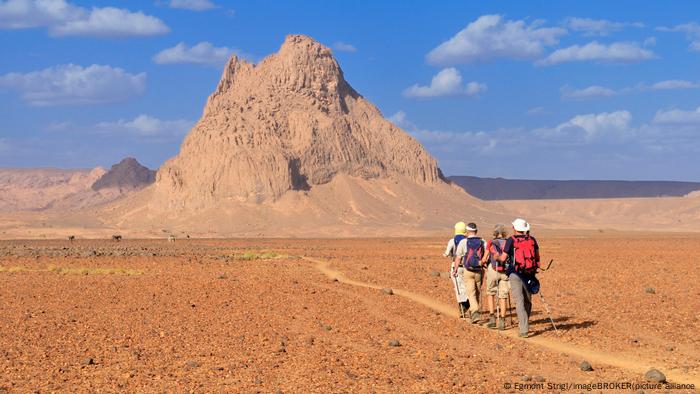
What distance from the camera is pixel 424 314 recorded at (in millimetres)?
17969

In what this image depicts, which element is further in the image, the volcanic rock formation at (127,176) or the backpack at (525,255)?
the volcanic rock formation at (127,176)

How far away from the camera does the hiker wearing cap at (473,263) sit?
1616cm

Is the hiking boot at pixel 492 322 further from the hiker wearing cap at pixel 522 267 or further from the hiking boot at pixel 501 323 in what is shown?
the hiker wearing cap at pixel 522 267

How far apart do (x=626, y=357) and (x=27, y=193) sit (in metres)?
192

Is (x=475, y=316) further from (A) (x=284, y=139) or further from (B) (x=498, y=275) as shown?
(A) (x=284, y=139)

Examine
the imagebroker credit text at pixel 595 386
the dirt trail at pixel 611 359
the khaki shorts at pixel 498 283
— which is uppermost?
the khaki shorts at pixel 498 283

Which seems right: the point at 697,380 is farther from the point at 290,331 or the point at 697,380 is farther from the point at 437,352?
the point at 290,331

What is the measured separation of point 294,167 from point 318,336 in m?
77.6

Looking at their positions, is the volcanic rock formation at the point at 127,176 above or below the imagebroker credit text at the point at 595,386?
above

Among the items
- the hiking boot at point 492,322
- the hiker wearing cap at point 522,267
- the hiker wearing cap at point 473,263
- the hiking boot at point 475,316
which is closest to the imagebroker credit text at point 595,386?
the hiker wearing cap at point 522,267

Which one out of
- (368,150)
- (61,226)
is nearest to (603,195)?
(368,150)

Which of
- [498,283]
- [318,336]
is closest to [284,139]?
[498,283]

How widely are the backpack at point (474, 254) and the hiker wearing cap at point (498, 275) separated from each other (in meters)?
0.21

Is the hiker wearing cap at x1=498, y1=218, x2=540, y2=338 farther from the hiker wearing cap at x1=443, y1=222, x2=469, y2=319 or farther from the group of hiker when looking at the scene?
the hiker wearing cap at x1=443, y1=222, x2=469, y2=319
